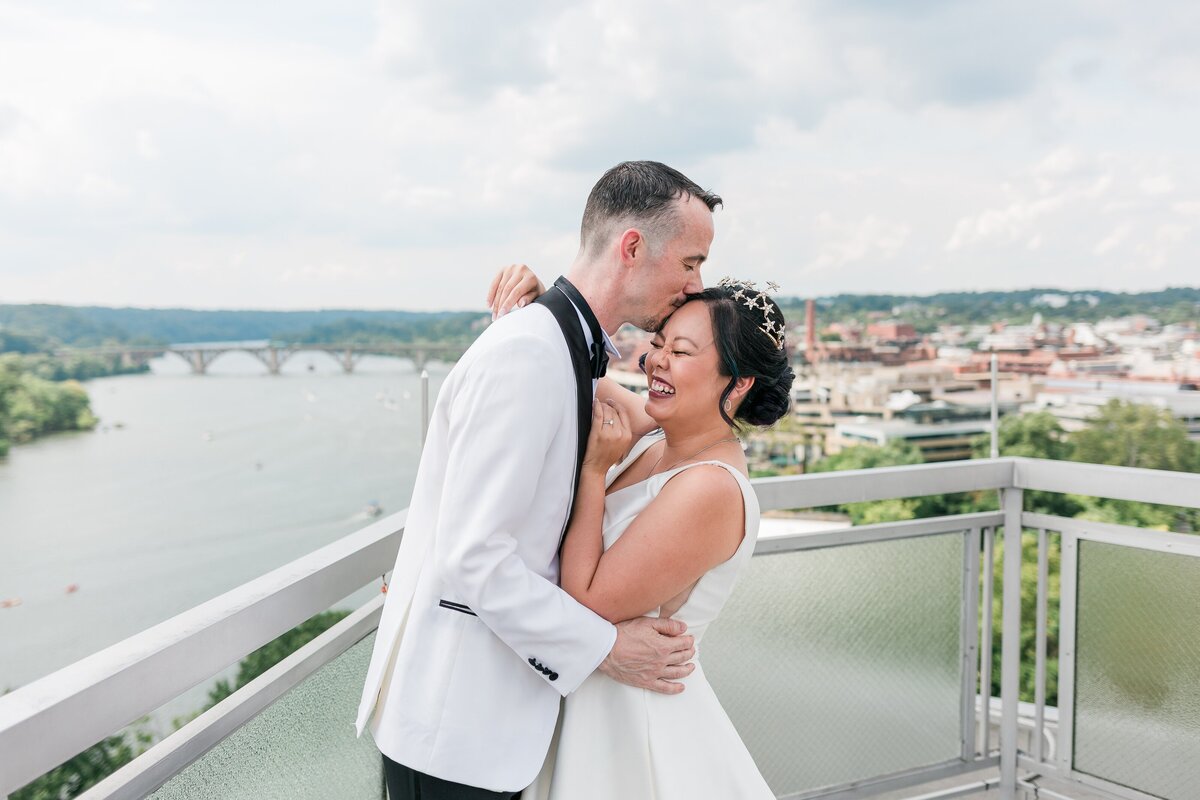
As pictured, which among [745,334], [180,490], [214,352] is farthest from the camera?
[180,490]

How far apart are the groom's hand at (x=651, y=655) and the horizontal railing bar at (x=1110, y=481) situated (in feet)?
5.05

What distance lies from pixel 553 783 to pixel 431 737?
0.81ft

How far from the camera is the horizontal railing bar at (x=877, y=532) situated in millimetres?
2443

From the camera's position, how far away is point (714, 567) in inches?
58.7

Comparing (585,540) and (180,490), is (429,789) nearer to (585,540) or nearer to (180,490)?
(585,540)

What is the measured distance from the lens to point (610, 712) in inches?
57.9

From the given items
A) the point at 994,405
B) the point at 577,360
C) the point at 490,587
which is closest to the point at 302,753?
the point at 490,587

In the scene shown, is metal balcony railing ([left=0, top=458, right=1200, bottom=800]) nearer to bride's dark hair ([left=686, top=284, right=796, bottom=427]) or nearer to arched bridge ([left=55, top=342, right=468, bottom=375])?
bride's dark hair ([left=686, top=284, right=796, bottom=427])

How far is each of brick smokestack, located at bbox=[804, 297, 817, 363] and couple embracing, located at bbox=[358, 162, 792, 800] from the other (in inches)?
1512

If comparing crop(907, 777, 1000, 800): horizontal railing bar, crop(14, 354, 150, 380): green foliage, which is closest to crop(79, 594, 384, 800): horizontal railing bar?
crop(907, 777, 1000, 800): horizontal railing bar

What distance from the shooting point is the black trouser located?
136 cm

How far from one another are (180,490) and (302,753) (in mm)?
51341

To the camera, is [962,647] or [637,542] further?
[962,647]

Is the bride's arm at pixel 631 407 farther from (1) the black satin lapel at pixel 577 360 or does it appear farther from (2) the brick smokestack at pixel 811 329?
(2) the brick smokestack at pixel 811 329
